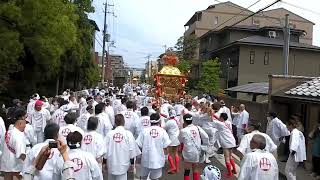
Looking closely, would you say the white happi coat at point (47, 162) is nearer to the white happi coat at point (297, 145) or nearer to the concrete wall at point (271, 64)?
the white happi coat at point (297, 145)

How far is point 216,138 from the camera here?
1402 cm

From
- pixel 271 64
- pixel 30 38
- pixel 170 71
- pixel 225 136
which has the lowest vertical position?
pixel 225 136

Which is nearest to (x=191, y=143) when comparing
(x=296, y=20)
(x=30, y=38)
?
(x=30, y=38)

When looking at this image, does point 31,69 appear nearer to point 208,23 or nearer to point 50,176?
point 50,176

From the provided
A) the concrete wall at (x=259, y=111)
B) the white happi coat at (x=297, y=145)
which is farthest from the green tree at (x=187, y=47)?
the white happi coat at (x=297, y=145)

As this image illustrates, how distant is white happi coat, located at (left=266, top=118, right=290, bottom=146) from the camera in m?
14.0

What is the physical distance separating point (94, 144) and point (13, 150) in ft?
4.85

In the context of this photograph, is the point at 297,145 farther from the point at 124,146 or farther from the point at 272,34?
the point at 272,34

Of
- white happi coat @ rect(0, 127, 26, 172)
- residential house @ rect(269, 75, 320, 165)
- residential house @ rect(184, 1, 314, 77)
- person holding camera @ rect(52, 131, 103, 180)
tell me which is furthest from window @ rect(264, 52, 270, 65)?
person holding camera @ rect(52, 131, 103, 180)

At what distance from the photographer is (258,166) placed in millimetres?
7137

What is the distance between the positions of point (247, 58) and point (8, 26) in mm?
29544

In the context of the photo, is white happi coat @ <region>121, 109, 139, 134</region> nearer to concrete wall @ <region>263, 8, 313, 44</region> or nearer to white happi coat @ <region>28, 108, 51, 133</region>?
white happi coat @ <region>28, 108, 51, 133</region>

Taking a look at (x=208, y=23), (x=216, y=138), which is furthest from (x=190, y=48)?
(x=216, y=138)

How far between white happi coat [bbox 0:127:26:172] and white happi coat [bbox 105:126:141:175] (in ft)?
5.02
